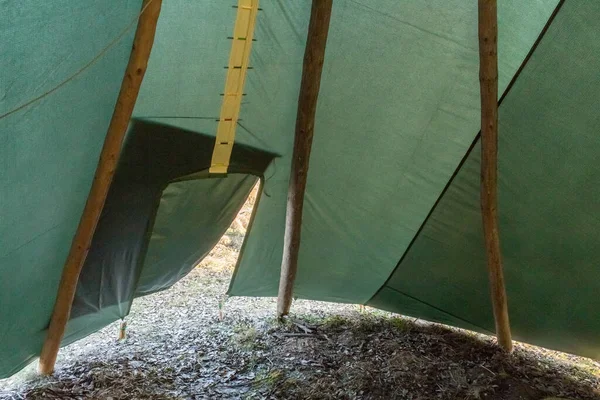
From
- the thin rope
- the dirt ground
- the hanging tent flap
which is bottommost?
the dirt ground

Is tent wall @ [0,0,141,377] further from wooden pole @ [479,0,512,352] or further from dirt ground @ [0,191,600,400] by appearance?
wooden pole @ [479,0,512,352]

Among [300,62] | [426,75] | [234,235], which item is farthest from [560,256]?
[234,235]

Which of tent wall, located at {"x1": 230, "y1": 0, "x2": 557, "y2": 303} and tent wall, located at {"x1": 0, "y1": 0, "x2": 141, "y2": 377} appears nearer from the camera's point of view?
tent wall, located at {"x1": 0, "y1": 0, "x2": 141, "y2": 377}

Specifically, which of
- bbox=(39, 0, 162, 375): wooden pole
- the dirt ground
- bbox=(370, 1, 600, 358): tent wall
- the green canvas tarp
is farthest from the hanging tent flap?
bbox=(370, 1, 600, 358): tent wall

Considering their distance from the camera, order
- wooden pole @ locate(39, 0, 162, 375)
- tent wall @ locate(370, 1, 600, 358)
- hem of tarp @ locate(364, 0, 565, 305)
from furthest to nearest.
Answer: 1. tent wall @ locate(370, 1, 600, 358)
2. hem of tarp @ locate(364, 0, 565, 305)
3. wooden pole @ locate(39, 0, 162, 375)

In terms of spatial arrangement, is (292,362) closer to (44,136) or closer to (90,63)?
(44,136)

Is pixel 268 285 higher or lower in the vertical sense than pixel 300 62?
lower

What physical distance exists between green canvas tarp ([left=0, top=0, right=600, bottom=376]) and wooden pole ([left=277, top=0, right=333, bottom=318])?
0.12 metres

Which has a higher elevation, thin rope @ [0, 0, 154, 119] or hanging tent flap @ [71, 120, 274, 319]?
thin rope @ [0, 0, 154, 119]

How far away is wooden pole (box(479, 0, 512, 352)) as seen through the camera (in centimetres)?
252

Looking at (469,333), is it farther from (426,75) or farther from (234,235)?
(234,235)

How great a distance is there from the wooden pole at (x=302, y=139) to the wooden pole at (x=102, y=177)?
94 centimetres

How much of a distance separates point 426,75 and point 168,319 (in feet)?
8.37

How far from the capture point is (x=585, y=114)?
104 inches
